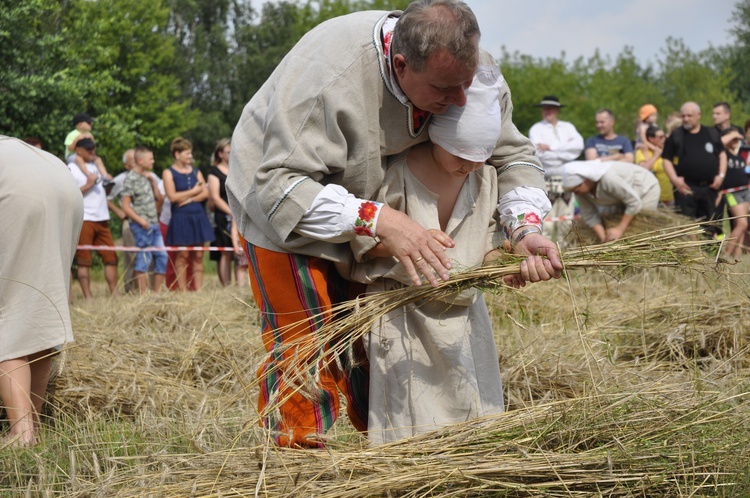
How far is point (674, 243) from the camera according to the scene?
9.04ft

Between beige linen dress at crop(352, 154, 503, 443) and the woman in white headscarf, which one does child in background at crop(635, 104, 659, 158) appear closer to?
the woman in white headscarf

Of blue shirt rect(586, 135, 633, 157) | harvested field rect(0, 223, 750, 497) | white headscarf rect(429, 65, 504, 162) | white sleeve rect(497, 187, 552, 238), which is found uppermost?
white headscarf rect(429, 65, 504, 162)

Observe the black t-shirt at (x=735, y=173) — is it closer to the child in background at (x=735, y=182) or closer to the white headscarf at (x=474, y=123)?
the child in background at (x=735, y=182)

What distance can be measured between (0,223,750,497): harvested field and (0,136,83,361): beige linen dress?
372 mm

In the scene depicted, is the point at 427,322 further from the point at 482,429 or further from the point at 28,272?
the point at 28,272

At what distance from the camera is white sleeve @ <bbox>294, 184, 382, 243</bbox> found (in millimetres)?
2611

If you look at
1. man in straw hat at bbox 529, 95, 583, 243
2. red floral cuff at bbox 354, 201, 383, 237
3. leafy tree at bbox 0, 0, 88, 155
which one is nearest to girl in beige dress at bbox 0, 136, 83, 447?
red floral cuff at bbox 354, 201, 383, 237

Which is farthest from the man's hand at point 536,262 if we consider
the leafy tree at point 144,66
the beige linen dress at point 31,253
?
the leafy tree at point 144,66

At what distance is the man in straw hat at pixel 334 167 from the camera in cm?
256

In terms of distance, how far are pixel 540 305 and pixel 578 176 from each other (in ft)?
6.44

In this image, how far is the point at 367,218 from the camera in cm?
261

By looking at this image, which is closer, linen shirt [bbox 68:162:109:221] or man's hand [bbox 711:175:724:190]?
linen shirt [bbox 68:162:109:221]

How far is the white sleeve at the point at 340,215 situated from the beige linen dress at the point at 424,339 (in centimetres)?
23

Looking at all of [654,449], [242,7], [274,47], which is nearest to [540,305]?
[654,449]
